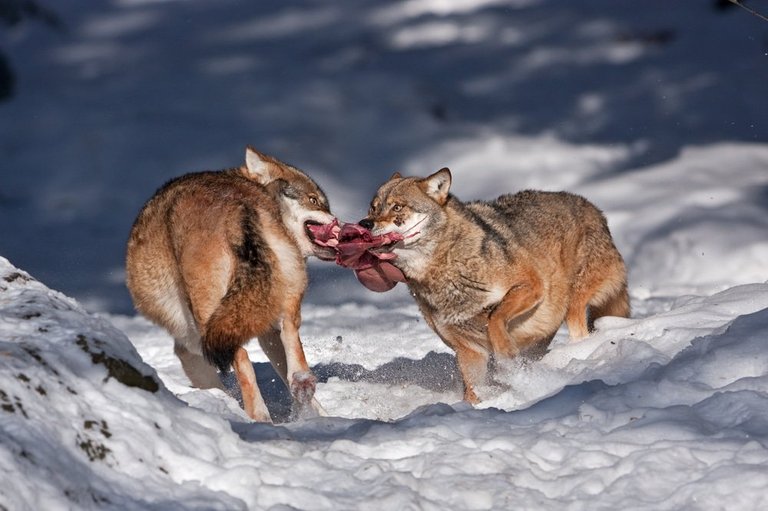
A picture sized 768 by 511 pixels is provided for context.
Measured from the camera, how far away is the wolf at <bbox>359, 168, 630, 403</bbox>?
21.6ft

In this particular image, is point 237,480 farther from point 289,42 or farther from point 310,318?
point 289,42

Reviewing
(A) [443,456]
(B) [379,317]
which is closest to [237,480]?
(A) [443,456]

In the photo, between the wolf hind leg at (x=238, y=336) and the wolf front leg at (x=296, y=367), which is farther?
the wolf front leg at (x=296, y=367)

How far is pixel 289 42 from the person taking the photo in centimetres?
1638

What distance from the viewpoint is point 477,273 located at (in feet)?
21.8

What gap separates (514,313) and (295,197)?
157 centimetres

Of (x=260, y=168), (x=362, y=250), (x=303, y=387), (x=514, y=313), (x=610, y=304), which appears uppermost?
(x=260, y=168)

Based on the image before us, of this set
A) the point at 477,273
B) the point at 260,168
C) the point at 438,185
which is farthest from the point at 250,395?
the point at 438,185

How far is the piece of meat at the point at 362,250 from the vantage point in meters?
6.29

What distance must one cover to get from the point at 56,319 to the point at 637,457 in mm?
2286

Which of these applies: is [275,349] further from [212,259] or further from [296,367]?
[212,259]

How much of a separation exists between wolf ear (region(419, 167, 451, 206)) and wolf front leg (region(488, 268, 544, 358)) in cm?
75

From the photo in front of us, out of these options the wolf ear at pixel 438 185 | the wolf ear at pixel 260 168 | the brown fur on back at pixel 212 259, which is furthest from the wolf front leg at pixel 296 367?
the wolf ear at pixel 438 185

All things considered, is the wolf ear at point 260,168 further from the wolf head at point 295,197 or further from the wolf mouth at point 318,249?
the wolf mouth at point 318,249
